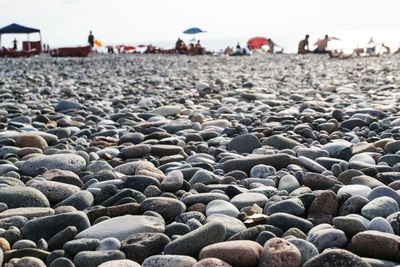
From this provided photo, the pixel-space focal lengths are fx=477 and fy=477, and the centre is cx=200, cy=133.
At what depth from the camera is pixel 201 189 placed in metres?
2.81

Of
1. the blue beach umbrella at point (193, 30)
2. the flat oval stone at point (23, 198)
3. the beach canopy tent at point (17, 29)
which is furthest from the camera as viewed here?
the blue beach umbrella at point (193, 30)

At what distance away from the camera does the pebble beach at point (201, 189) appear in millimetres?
1874

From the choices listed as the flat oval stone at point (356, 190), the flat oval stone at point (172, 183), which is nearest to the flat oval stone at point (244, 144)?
the flat oval stone at point (172, 183)

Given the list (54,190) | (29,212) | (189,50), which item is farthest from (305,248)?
(189,50)

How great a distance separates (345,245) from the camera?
6.37 feet

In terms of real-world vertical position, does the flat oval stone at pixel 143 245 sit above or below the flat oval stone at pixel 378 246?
below

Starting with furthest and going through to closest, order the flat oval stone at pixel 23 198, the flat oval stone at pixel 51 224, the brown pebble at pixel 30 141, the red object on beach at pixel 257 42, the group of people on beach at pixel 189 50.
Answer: the red object on beach at pixel 257 42
the group of people on beach at pixel 189 50
the brown pebble at pixel 30 141
the flat oval stone at pixel 23 198
the flat oval stone at pixel 51 224

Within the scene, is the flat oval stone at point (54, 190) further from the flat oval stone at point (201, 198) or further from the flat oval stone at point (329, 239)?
the flat oval stone at point (329, 239)

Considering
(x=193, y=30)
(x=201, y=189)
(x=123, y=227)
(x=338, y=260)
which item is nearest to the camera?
(x=338, y=260)

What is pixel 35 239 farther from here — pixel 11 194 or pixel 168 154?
pixel 168 154

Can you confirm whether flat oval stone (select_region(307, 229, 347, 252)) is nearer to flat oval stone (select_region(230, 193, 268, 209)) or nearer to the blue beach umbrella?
flat oval stone (select_region(230, 193, 268, 209))

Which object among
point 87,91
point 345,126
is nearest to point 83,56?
point 87,91

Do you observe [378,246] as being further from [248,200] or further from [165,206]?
[165,206]

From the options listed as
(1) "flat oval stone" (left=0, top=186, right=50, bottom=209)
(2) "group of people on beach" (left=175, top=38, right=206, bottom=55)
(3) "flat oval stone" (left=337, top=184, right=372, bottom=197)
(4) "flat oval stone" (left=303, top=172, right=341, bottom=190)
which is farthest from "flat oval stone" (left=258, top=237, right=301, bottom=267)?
(2) "group of people on beach" (left=175, top=38, right=206, bottom=55)
